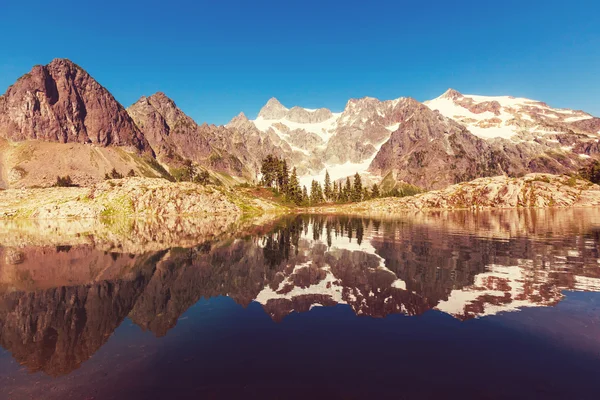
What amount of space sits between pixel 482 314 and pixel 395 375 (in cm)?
942

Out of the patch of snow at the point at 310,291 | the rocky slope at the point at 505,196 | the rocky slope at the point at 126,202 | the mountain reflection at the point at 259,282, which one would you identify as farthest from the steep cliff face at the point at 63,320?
the rocky slope at the point at 505,196

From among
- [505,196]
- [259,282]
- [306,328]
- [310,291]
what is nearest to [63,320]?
[259,282]

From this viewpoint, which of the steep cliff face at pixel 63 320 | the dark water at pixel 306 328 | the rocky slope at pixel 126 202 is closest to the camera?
the dark water at pixel 306 328

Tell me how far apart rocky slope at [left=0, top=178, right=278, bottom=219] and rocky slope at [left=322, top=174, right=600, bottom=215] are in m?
71.3

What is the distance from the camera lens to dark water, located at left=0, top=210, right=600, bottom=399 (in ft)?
39.1

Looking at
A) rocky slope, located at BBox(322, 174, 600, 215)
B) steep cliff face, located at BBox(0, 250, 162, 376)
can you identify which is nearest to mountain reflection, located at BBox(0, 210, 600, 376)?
steep cliff face, located at BBox(0, 250, 162, 376)

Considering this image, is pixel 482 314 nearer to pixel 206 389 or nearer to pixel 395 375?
pixel 395 375

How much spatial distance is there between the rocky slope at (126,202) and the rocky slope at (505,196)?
71.3 metres

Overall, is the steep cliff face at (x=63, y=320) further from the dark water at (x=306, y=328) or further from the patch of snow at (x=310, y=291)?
the patch of snow at (x=310, y=291)

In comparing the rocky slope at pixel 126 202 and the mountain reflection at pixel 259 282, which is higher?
the rocky slope at pixel 126 202

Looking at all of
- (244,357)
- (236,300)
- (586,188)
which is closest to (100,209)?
(236,300)

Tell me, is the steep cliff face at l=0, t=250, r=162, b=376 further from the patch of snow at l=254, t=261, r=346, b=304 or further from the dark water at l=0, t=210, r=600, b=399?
the patch of snow at l=254, t=261, r=346, b=304

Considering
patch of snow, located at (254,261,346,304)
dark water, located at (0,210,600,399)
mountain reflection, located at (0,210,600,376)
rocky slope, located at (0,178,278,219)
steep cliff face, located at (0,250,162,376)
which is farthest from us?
rocky slope, located at (0,178,278,219)

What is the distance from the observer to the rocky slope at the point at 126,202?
13312 centimetres
